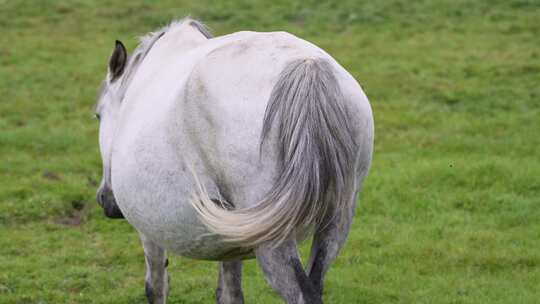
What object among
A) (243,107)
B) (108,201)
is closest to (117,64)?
(108,201)

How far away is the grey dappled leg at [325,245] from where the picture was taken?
361 centimetres

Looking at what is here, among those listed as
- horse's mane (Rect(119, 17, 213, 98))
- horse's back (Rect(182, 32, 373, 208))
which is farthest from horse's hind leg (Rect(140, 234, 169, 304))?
horse's back (Rect(182, 32, 373, 208))

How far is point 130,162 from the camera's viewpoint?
13.4 feet

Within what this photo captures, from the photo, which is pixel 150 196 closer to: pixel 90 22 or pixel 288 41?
pixel 288 41

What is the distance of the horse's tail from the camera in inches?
129

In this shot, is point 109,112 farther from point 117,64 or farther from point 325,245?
point 325,245

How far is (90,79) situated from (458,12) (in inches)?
258

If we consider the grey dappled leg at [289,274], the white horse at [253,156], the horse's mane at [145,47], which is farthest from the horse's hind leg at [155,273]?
the grey dappled leg at [289,274]

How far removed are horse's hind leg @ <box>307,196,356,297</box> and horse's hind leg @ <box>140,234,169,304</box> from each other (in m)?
1.53

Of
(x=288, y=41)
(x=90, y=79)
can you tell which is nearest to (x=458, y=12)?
(x=90, y=79)

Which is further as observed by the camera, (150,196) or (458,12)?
(458,12)

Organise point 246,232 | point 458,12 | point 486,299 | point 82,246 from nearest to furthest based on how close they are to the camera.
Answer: point 246,232 < point 486,299 < point 82,246 < point 458,12

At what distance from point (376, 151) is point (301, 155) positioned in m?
6.48

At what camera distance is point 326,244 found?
11.9 ft
